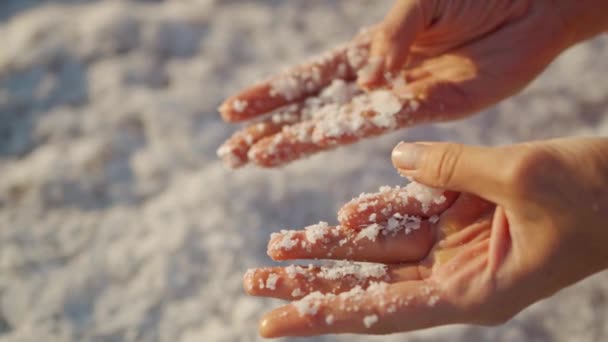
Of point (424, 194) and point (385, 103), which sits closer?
point (424, 194)

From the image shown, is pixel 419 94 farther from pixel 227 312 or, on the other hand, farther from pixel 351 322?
pixel 227 312

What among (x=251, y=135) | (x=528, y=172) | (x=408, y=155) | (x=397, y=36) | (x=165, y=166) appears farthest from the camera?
(x=165, y=166)

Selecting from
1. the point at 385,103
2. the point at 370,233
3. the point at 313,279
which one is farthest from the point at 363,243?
the point at 385,103

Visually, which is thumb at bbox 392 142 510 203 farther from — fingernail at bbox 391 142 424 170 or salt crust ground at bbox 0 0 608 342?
salt crust ground at bbox 0 0 608 342

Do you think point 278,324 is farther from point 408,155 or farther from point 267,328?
point 408,155

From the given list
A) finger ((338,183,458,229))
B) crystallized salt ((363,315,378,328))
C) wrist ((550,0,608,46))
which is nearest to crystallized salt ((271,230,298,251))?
finger ((338,183,458,229))

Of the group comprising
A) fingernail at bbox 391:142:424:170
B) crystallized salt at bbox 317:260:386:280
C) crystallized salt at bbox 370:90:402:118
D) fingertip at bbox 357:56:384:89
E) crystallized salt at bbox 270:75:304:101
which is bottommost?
crystallized salt at bbox 317:260:386:280

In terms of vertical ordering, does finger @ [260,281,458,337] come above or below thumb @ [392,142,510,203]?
below

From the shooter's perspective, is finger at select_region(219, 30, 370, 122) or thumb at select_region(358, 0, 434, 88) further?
finger at select_region(219, 30, 370, 122)

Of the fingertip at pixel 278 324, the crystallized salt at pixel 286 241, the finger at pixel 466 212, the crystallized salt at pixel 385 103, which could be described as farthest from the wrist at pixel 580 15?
the fingertip at pixel 278 324
